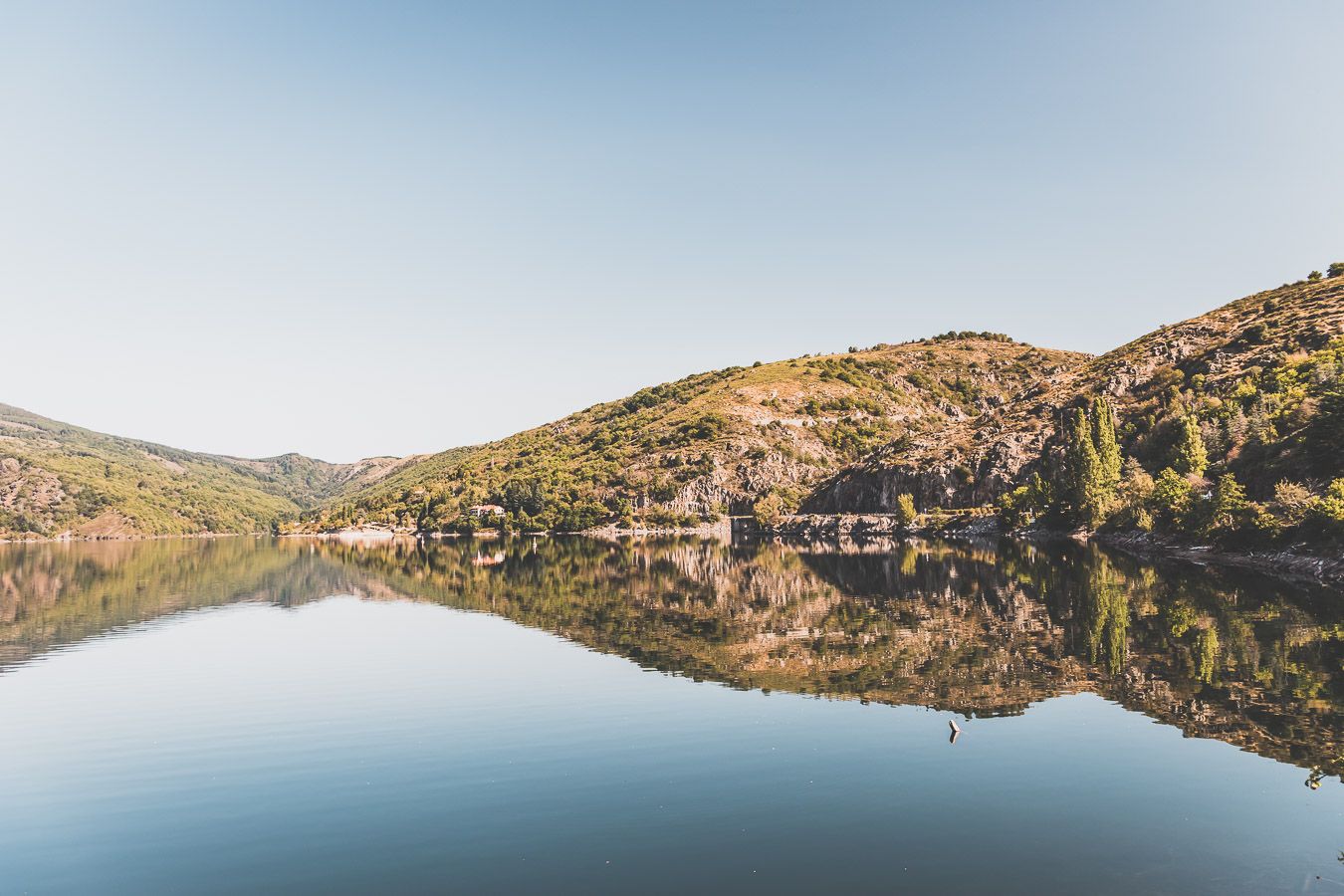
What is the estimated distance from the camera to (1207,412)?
5241 inches

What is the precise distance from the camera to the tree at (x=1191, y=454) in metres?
111

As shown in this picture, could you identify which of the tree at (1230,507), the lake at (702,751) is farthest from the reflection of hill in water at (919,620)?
the tree at (1230,507)

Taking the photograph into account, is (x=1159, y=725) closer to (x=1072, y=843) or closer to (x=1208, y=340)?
(x=1072, y=843)

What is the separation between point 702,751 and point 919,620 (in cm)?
3068

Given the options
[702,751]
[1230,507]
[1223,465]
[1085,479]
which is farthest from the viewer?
[1085,479]

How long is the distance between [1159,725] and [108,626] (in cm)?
7157

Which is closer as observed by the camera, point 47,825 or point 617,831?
point 617,831

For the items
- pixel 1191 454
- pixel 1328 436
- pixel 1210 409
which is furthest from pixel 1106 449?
pixel 1328 436

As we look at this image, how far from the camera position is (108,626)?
6300 centimetres

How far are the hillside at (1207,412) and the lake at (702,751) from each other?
147 ft

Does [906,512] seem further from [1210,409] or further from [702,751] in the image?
[702,751]

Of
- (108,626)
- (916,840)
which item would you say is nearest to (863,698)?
(916,840)

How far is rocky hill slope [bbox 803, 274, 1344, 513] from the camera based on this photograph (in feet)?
323

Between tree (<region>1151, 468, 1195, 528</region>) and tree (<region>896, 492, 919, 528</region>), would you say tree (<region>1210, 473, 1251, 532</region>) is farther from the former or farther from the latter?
tree (<region>896, 492, 919, 528</region>)
